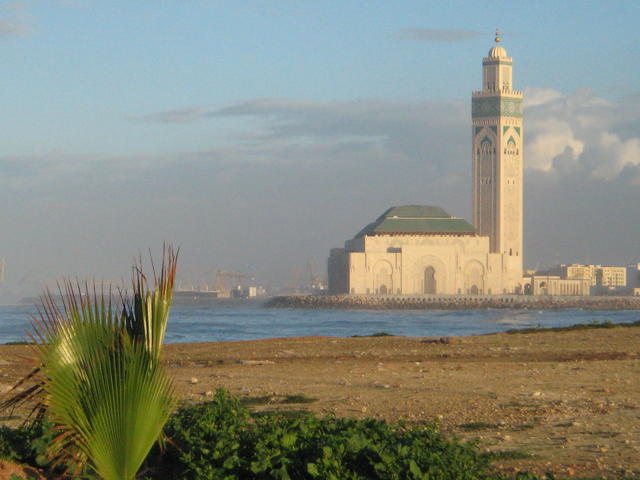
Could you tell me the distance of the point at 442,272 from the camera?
132m

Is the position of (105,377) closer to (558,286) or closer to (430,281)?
(430,281)

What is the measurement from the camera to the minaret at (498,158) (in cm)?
13512

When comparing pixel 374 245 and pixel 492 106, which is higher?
pixel 492 106

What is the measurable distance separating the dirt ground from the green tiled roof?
361ft

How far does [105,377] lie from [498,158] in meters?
131

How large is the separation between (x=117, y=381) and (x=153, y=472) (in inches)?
53.9

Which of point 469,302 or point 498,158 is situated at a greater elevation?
point 498,158

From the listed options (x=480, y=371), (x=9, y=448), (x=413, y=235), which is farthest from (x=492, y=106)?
(x=9, y=448)

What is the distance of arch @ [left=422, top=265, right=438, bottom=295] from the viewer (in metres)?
132

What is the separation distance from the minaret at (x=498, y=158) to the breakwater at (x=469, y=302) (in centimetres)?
1006

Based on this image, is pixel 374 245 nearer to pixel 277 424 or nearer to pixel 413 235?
pixel 413 235

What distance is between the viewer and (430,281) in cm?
13300

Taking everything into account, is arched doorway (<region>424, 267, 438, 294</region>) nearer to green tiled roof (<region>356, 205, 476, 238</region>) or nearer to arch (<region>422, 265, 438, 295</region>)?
arch (<region>422, 265, 438, 295</region>)

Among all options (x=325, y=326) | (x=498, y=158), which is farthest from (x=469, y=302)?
(x=325, y=326)
